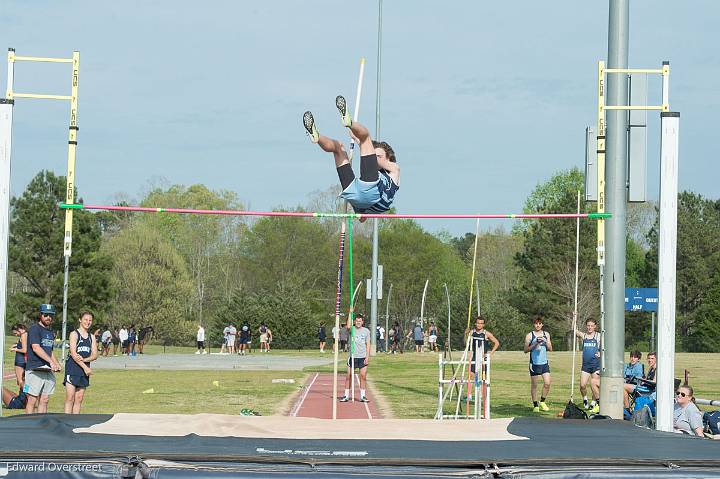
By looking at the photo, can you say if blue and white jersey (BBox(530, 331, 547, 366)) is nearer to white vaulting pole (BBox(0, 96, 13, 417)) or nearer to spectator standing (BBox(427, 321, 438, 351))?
white vaulting pole (BBox(0, 96, 13, 417))

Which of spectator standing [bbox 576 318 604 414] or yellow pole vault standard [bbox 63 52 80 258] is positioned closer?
yellow pole vault standard [bbox 63 52 80 258]

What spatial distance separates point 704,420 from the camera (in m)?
9.41

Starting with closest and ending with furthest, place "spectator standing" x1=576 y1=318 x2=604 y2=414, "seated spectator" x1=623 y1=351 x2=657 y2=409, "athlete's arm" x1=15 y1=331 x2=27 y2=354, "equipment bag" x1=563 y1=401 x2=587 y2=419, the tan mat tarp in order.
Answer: the tan mat tarp < "equipment bag" x1=563 y1=401 x2=587 y2=419 < "seated spectator" x1=623 y1=351 x2=657 y2=409 < "athlete's arm" x1=15 y1=331 x2=27 y2=354 < "spectator standing" x1=576 y1=318 x2=604 y2=414

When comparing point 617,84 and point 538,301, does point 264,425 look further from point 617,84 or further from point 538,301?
point 538,301

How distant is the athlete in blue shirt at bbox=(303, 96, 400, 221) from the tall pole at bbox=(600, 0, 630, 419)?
327 centimetres

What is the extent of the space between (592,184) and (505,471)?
4786 millimetres

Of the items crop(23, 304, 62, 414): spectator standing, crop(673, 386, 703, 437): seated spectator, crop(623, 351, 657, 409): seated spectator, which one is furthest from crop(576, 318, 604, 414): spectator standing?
crop(23, 304, 62, 414): spectator standing

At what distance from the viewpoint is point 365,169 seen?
816 centimetres

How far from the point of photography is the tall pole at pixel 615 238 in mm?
10727

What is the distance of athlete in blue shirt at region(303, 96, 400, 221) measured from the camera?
7984 mm

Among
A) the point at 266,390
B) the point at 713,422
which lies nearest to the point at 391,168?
the point at 713,422

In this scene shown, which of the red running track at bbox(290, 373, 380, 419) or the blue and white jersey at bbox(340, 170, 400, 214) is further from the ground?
the blue and white jersey at bbox(340, 170, 400, 214)

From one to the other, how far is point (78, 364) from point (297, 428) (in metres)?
5.05

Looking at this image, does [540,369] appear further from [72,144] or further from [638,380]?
[72,144]
